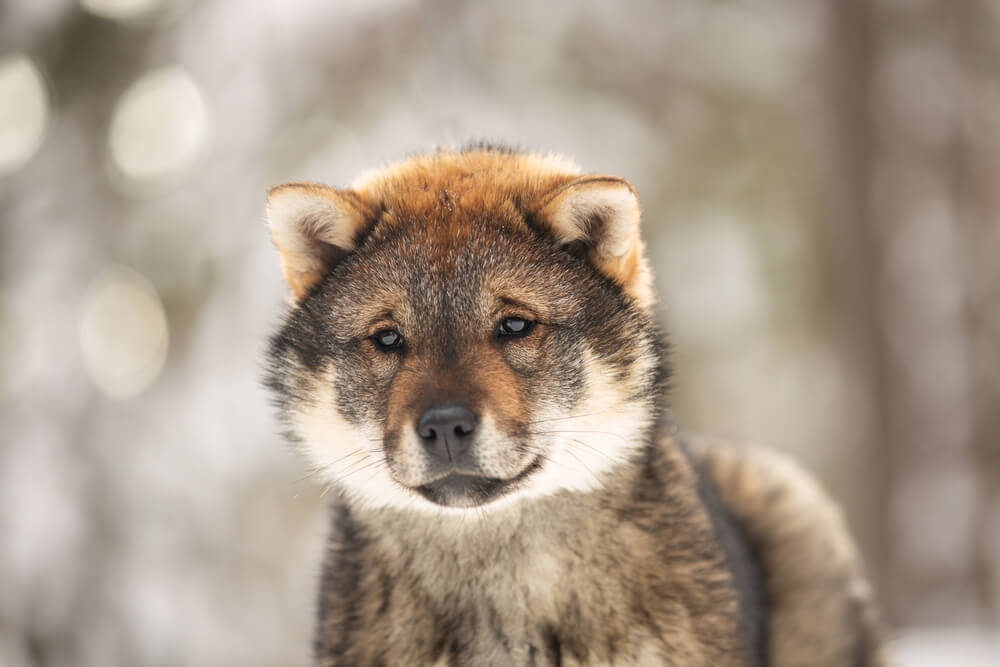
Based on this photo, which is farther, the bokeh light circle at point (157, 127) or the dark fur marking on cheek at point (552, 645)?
the bokeh light circle at point (157, 127)

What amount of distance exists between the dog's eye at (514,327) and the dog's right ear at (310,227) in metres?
0.59

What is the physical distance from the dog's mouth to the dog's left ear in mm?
680

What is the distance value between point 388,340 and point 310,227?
19.8 inches

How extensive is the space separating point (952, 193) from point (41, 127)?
22.3 feet

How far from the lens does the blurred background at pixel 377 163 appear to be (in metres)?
6.15

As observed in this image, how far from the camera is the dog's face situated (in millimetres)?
2723

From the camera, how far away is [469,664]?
2.90 m

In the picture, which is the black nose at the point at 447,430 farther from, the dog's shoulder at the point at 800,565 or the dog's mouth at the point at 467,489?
the dog's shoulder at the point at 800,565

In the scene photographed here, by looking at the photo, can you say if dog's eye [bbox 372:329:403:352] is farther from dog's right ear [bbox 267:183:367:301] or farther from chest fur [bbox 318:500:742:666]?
chest fur [bbox 318:500:742:666]

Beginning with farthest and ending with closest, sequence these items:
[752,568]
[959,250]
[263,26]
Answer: [959,250], [263,26], [752,568]

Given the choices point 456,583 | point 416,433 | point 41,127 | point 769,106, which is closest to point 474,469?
point 416,433

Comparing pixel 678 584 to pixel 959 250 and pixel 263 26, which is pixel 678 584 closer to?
pixel 263 26

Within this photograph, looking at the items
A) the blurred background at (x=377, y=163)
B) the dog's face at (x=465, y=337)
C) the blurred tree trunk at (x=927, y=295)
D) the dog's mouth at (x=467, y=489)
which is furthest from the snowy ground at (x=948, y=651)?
the dog's mouth at (x=467, y=489)

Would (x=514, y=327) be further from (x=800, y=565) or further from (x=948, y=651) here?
(x=948, y=651)
